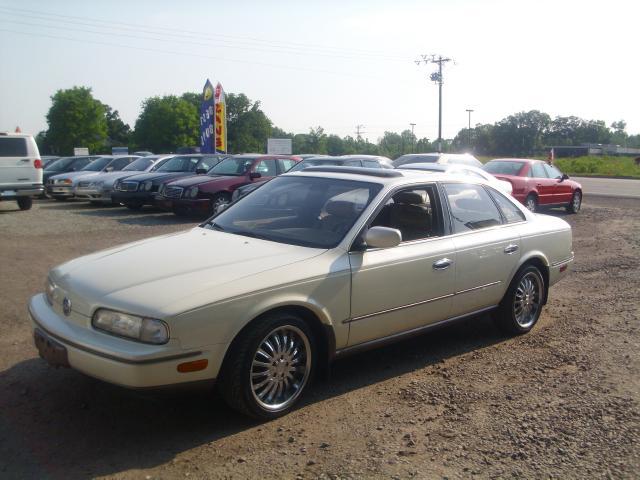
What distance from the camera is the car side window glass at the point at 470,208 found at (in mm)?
5375

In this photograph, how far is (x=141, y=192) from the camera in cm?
1641

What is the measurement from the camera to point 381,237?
172 inches

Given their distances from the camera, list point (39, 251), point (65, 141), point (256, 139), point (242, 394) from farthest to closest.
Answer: point (256, 139) < point (65, 141) < point (39, 251) < point (242, 394)

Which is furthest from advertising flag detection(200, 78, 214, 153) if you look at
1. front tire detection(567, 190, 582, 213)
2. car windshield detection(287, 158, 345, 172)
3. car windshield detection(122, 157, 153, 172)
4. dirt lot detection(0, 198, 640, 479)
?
dirt lot detection(0, 198, 640, 479)

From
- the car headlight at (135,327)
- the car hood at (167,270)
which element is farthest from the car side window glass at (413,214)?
the car headlight at (135,327)

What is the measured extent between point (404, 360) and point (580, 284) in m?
4.05

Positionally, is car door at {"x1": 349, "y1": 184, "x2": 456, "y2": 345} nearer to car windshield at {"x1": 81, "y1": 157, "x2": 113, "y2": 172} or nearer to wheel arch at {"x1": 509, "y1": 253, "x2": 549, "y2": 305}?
wheel arch at {"x1": 509, "y1": 253, "x2": 549, "y2": 305}

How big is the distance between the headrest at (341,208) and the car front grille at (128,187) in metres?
12.7

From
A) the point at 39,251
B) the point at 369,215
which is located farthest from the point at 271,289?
the point at 39,251

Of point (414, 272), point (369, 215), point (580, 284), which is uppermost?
point (369, 215)

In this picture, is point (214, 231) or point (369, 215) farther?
point (214, 231)

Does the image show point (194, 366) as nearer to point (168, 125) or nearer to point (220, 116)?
point (220, 116)

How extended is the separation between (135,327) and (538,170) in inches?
588

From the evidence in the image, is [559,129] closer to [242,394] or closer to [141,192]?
[141,192]
